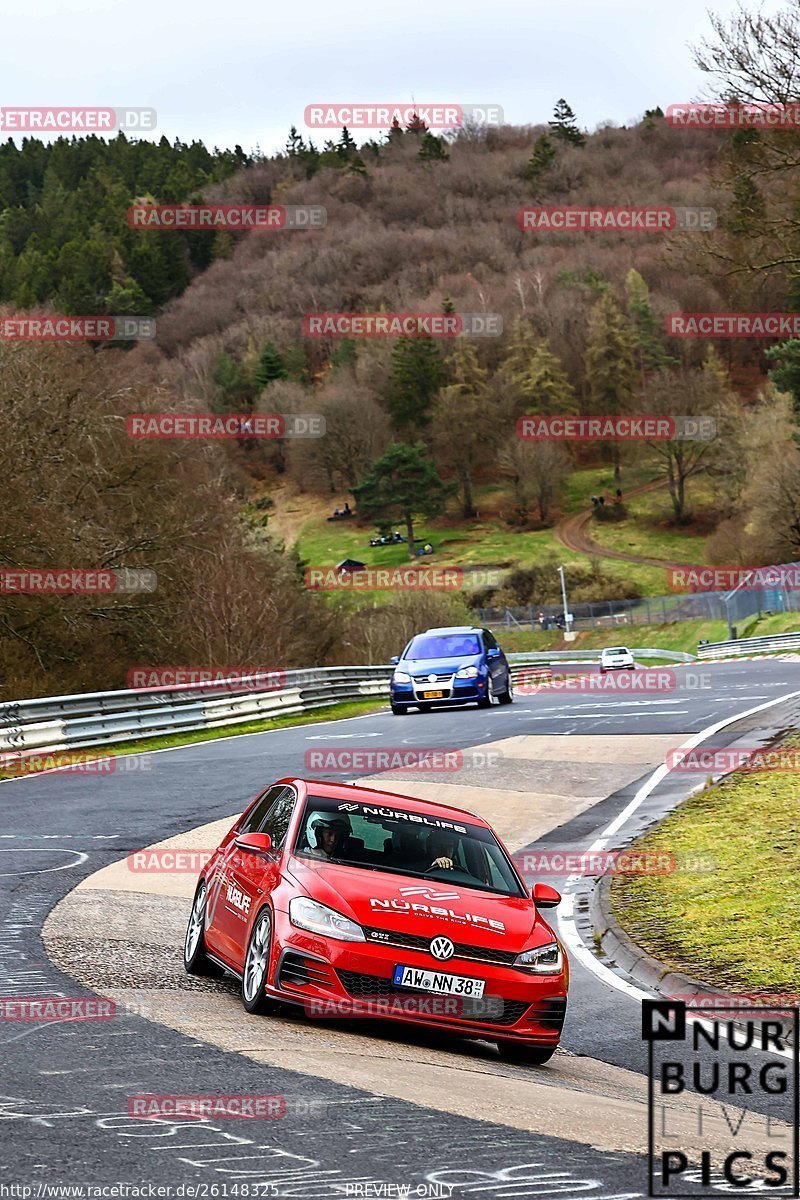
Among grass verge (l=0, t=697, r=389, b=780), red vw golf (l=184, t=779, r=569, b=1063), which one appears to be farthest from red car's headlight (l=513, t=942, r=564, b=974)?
grass verge (l=0, t=697, r=389, b=780)

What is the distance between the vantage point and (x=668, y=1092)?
788 cm

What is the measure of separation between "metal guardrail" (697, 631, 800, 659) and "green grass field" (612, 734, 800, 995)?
4012 cm

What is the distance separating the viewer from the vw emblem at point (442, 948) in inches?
340

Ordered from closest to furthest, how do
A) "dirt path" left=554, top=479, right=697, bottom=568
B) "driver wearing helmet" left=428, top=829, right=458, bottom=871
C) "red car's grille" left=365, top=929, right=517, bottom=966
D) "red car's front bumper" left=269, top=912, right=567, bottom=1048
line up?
"red car's front bumper" left=269, top=912, right=567, bottom=1048
"red car's grille" left=365, top=929, right=517, bottom=966
"driver wearing helmet" left=428, top=829, right=458, bottom=871
"dirt path" left=554, top=479, right=697, bottom=568

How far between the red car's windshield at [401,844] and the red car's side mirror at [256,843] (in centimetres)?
23

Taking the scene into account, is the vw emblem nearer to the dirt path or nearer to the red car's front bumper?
the red car's front bumper

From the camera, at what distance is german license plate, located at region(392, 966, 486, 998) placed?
336 inches

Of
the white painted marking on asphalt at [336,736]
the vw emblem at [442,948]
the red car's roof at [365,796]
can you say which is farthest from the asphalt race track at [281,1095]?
the white painted marking on asphalt at [336,736]

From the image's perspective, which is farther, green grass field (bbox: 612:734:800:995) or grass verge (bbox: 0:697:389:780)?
grass verge (bbox: 0:697:389:780)

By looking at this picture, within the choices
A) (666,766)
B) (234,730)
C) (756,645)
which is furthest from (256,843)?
(756,645)

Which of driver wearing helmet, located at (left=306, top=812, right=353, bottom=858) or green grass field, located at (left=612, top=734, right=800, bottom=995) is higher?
driver wearing helmet, located at (left=306, top=812, right=353, bottom=858)

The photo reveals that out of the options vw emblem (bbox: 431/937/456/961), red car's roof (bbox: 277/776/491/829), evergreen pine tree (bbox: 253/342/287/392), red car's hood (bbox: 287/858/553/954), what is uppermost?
evergreen pine tree (bbox: 253/342/287/392)

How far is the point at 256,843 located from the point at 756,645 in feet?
177

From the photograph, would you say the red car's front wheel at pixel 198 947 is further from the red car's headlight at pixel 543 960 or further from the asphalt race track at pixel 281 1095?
the red car's headlight at pixel 543 960
